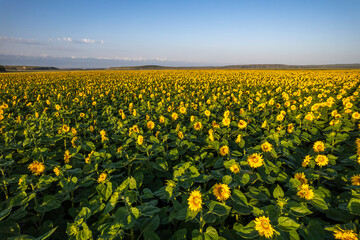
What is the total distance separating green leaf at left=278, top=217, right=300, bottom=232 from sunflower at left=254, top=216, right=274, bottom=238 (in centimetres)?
11

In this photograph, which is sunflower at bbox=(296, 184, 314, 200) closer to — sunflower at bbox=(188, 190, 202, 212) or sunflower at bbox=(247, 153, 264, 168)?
sunflower at bbox=(247, 153, 264, 168)

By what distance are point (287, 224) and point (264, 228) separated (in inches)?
8.0

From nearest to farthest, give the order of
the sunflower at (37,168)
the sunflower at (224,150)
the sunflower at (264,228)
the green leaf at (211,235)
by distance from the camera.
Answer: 1. the sunflower at (264,228)
2. the green leaf at (211,235)
3. the sunflower at (37,168)
4. the sunflower at (224,150)

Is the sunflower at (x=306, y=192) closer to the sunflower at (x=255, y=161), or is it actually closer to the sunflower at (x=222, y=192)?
the sunflower at (x=255, y=161)

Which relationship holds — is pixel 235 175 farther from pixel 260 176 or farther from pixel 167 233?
pixel 167 233

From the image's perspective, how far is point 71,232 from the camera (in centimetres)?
144

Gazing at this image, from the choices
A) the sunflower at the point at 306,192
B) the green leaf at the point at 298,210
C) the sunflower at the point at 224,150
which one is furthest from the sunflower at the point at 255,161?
the green leaf at the point at 298,210

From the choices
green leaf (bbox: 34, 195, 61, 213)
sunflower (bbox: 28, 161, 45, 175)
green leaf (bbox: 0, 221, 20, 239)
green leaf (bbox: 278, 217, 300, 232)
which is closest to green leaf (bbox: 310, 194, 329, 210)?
green leaf (bbox: 278, 217, 300, 232)

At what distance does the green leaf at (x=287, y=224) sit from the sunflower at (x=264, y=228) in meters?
0.11

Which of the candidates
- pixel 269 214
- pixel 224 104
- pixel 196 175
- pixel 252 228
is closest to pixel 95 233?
pixel 196 175

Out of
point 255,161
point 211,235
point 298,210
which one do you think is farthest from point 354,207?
point 211,235

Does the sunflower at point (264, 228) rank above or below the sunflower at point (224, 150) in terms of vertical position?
below

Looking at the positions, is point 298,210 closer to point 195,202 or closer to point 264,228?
point 264,228

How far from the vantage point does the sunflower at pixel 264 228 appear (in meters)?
1.40
